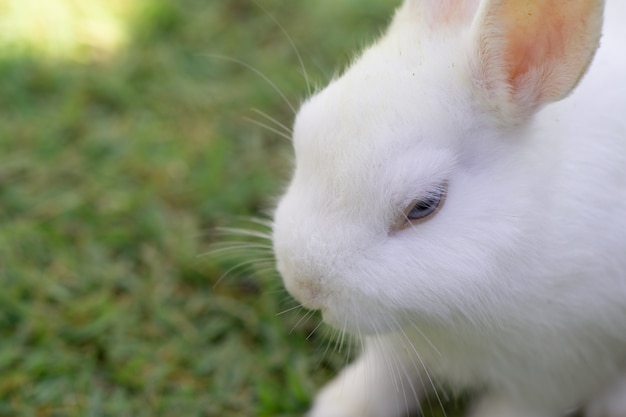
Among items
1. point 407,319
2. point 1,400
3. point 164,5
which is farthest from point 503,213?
point 164,5

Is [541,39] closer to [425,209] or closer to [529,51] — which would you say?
[529,51]

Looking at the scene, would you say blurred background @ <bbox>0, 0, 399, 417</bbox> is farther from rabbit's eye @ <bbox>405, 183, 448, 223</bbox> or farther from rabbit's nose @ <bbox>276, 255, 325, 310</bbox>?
rabbit's eye @ <bbox>405, 183, 448, 223</bbox>

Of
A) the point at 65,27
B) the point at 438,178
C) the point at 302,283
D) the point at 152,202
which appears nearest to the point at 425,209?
the point at 438,178

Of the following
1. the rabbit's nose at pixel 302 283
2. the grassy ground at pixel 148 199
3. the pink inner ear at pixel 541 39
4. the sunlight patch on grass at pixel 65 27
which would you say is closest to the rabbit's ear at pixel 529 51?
the pink inner ear at pixel 541 39

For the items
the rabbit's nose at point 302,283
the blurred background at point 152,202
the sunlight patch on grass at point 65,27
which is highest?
the sunlight patch on grass at point 65,27

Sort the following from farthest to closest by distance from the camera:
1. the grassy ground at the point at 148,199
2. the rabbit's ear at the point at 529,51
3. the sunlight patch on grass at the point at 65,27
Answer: the sunlight patch on grass at the point at 65,27 → the grassy ground at the point at 148,199 → the rabbit's ear at the point at 529,51

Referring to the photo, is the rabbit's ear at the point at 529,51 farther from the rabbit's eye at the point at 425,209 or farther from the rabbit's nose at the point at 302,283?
the rabbit's nose at the point at 302,283

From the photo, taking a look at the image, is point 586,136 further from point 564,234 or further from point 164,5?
point 164,5
